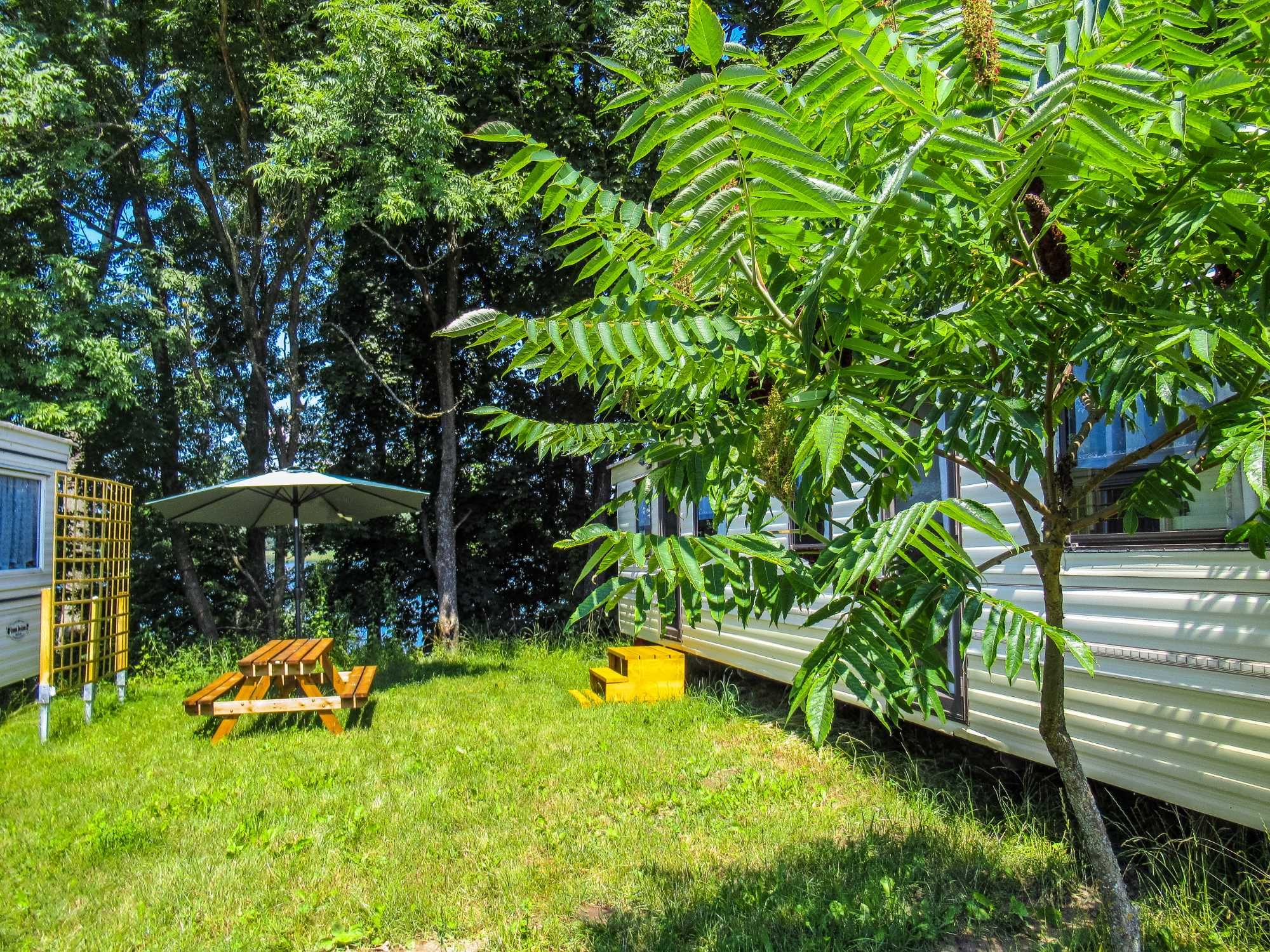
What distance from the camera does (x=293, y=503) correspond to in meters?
8.32

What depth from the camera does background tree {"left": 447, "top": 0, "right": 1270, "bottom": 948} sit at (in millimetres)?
1462

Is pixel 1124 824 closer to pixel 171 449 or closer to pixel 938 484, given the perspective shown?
pixel 938 484

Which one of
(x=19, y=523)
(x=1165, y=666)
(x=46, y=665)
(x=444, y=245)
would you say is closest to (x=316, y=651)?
(x=46, y=665)

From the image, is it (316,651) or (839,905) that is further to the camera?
(316,651)

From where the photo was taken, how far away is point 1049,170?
1.60 metres

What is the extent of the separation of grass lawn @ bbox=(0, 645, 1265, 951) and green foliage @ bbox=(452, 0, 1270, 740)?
1788 millimetres

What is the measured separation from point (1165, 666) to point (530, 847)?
2879 millimetres

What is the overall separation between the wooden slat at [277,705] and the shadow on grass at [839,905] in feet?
11.4

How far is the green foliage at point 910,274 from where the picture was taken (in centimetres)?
146

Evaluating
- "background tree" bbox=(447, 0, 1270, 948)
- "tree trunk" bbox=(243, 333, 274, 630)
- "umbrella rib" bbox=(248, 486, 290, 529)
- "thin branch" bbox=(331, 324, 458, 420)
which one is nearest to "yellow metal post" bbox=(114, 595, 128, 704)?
"umbrella rib" bbox=(248, 486, 290, 529)

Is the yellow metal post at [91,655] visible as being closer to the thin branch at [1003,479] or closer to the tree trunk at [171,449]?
the tree trunk at [171,449]

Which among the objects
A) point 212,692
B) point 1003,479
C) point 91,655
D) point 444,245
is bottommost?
point 212,692

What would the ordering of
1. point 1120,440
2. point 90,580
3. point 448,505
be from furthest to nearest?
point 448,505
point 90,580
point 1120,440

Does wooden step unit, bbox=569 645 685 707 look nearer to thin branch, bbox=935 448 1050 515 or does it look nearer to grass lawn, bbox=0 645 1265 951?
grass lawn, bbox=0 645 1265 951
